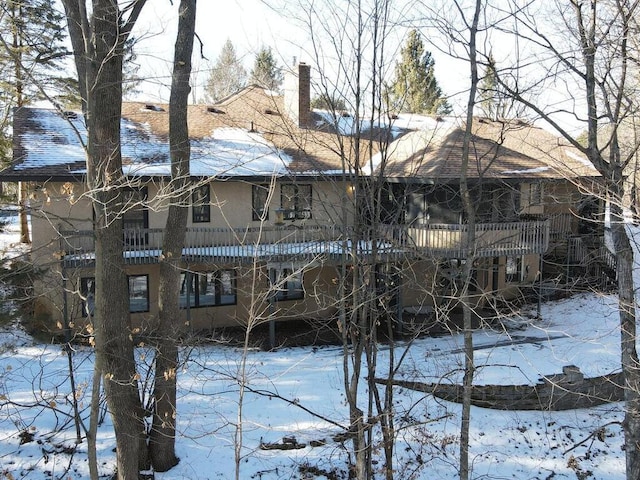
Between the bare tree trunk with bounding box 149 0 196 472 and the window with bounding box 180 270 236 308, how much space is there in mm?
7838

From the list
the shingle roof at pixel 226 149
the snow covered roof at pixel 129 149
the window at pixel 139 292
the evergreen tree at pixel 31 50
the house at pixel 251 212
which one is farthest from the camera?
the window at pixel 139 292

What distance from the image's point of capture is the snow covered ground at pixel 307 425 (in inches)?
400

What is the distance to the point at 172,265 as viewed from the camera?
9781 millimetres

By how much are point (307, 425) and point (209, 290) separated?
800 cm

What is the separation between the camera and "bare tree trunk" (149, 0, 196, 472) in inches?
378

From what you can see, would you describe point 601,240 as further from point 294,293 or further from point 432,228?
point 294,293

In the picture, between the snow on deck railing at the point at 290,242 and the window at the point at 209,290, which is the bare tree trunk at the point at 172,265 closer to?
the snow on deck railing at the point at 290,242

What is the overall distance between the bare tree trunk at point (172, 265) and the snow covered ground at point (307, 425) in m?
0.55

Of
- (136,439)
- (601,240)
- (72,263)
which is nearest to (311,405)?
(136,439)

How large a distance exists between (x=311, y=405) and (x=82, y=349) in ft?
22.4

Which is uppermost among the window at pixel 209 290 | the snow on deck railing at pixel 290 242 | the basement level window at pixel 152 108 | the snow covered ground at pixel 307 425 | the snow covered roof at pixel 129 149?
the basement level window at pixel 152 108

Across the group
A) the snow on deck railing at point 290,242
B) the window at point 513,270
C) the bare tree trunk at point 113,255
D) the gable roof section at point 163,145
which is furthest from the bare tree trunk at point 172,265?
the window at point 513,270

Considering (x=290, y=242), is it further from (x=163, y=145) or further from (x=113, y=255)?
(x=113, y=255)

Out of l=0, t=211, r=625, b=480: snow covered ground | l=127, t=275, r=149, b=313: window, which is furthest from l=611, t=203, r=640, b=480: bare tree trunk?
l=127, t=275, r=149, b=313: window
